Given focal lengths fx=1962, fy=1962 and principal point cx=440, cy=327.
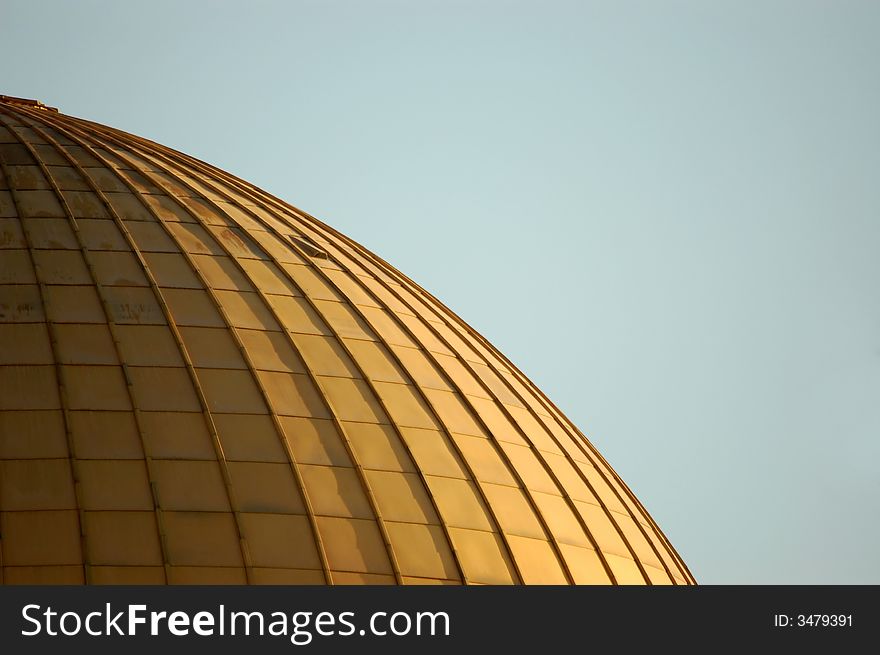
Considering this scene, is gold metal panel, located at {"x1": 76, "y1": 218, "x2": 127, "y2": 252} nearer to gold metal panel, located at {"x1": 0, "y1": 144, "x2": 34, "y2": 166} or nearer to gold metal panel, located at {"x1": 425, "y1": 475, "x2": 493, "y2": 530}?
gold metal panel, located at {"x1": 0, "y1": 144, "x2": 34, "y2": 166}

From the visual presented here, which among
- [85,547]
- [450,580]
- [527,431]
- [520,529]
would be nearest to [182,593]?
[85,547]

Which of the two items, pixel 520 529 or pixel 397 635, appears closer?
pixel 397 635

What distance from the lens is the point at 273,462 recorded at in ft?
81.8

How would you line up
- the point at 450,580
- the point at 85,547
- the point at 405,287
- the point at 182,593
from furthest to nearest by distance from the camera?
the point at 405,287 < the point at 450,580 < the point at 85,547 < the point at 182,593

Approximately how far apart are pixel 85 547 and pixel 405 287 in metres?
8.78

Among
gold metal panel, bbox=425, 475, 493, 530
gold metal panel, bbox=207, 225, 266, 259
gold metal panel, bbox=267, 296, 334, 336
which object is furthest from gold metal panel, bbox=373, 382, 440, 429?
gold metal panel, bbox=207, 225, 266, 259

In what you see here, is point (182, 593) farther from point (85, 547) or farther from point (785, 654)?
point (785, 654)

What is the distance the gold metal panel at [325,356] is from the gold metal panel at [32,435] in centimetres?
374

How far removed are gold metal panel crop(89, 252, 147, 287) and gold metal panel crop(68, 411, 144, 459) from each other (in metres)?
2.54

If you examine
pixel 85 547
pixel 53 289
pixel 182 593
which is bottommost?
pixel 182 593

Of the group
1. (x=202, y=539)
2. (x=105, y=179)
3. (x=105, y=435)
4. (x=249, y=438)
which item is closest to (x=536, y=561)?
(x=249, y=438)

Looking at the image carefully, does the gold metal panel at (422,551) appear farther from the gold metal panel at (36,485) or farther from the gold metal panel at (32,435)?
the gold metal panel at (32,435)

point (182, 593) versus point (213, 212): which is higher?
point (213, 212)

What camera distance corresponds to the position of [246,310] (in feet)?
88.8
